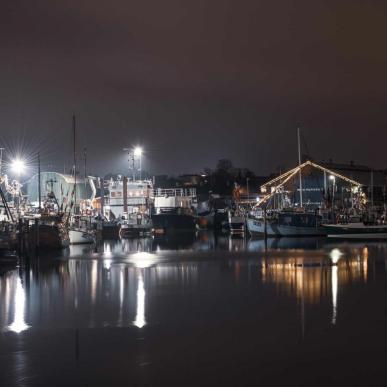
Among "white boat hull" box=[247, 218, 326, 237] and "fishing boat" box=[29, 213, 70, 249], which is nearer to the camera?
"fishing boat" box=[29, 213, 70, 249]

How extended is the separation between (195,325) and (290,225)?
172 ft

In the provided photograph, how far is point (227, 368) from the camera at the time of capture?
53.7ft

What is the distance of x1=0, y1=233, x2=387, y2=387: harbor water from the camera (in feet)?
52.4

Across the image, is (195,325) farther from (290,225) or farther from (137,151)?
(137,151)

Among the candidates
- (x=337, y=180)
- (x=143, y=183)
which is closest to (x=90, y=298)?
(x=143, y=183)

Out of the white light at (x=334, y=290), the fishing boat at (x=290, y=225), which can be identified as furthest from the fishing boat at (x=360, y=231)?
the white light at (x=334, y=290)

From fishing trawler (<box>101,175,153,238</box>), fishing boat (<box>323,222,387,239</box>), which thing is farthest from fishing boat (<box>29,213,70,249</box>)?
fishing trawler (<box>101,175,153,238</box>)

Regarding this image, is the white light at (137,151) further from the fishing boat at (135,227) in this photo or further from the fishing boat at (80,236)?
the fishing boat at (80,236)

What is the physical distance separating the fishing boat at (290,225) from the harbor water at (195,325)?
33.1 meters

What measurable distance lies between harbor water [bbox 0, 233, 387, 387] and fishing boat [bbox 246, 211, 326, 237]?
33130 mm

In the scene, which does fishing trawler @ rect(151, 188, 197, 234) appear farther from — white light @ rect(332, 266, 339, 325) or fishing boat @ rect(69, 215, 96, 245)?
white light @ rect(332, 266, 339, 325)

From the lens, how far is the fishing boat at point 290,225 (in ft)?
239

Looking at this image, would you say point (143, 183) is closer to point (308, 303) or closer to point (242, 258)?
point (242, 258)

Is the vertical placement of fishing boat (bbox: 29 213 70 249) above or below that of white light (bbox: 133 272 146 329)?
above
